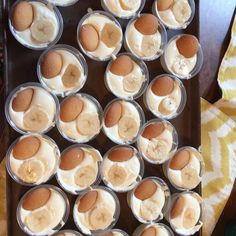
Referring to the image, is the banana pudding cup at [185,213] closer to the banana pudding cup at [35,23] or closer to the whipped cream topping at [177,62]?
the whipped cream topping at [177,62]

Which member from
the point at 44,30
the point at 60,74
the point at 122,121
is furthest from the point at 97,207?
the point at 44,30

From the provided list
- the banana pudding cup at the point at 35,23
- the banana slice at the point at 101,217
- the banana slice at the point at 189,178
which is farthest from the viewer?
the banana slice at the point at 189,178

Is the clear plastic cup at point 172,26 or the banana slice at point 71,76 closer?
the banana slice at point 71,76

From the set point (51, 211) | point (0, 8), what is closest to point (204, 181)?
point (51, 211)

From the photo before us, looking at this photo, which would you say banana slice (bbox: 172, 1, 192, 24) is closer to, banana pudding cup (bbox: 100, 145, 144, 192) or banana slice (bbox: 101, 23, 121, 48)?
banana slice (bbox: 101, 23, 121, 48)

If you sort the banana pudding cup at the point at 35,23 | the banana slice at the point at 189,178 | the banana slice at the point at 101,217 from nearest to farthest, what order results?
the banana pudding cup at the point at 35,23 < the banana slice at the point at 101,217 < the banana slice at the point at 189,178

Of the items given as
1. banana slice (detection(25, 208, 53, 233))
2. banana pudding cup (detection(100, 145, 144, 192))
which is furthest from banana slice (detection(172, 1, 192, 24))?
banana slice (detection(25, 208, 53, 233))

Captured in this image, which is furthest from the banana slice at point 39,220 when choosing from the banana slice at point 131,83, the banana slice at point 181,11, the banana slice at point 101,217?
the banana slice at point 181,11

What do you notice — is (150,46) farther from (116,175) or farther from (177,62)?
(116,175)
